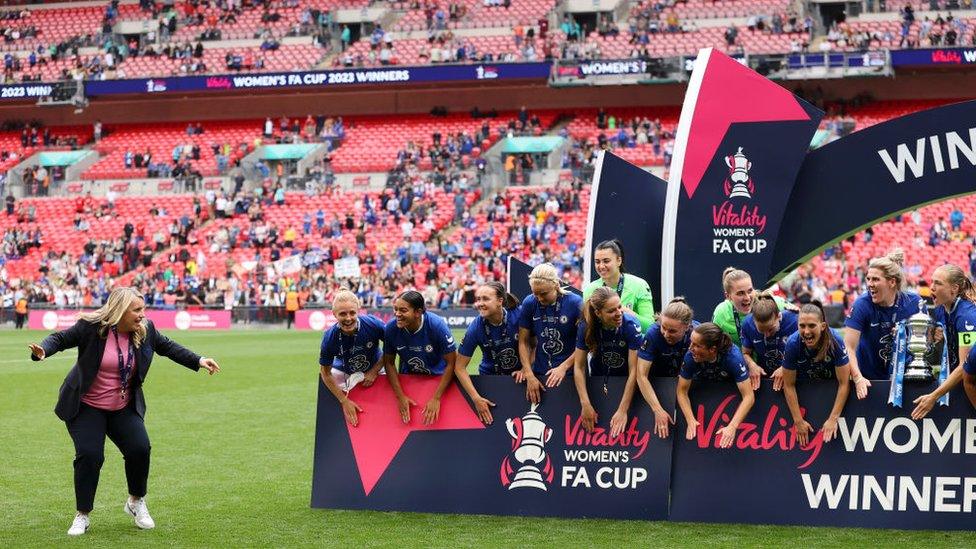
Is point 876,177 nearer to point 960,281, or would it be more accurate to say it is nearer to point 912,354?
point 960,281

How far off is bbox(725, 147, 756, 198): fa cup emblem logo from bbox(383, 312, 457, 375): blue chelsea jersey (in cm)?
367

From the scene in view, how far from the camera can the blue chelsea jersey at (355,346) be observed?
866 cm

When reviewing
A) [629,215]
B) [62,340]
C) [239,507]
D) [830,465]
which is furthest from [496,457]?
[629,215]

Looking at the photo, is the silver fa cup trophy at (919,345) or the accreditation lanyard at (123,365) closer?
the silver fa cup trophy at (919,345)

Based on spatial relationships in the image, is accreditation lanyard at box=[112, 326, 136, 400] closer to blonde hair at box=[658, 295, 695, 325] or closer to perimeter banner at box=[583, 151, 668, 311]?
blonde hair at box=[658, 295, 695, 325]

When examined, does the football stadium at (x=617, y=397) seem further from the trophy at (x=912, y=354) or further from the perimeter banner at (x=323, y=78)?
the perimeter banner at (x=323, y=78)

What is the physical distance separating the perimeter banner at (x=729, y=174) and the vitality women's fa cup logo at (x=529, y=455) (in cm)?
309

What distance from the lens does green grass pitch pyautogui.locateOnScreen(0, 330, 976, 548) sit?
25.4 ft

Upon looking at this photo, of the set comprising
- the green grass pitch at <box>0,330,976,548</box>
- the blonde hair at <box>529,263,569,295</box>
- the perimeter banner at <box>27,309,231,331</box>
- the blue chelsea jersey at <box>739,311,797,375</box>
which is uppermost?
the blonde hair at <box>529,263,569,295</box>

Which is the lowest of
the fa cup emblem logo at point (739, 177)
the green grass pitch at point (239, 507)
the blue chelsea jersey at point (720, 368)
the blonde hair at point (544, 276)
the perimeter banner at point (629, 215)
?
the green grass pitch at point (239, 507)

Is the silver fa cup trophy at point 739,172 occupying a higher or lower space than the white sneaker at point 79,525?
higher

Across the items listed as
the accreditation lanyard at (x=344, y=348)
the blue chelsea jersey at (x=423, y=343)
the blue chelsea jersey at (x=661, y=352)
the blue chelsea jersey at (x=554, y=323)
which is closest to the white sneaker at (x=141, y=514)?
the accreditation lanyard at (x=344, y=348)

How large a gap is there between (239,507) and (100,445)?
4.62 feet

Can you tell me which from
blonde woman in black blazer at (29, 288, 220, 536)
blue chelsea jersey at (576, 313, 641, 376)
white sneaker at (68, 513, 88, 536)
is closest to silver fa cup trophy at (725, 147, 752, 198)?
blue chelsea jersey at (576, 313, 641, 376)
